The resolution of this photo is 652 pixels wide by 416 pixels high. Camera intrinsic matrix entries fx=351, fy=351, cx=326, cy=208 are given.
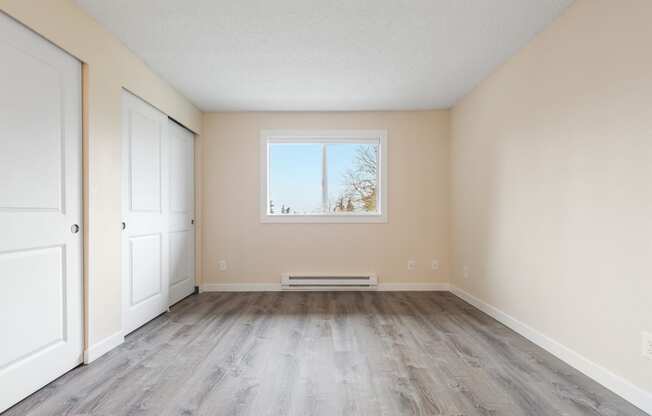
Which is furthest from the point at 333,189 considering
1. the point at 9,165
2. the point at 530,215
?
the point at 9,165

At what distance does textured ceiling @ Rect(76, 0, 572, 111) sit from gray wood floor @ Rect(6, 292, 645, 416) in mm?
2386

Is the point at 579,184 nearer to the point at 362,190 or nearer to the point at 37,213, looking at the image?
the point at 362,190

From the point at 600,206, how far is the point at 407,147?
2760 millimetres

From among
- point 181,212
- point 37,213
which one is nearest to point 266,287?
point 181,212

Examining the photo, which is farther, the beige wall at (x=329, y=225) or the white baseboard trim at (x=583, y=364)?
the beige wall at (x=329, y=225)

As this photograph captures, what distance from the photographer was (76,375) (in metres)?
2.21

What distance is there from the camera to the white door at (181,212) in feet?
12.8

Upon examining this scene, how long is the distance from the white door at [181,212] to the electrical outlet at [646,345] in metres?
3.93

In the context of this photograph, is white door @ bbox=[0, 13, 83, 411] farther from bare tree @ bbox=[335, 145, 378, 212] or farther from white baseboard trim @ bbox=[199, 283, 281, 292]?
bare tree @ bbox=[335, 145, 378, 212]

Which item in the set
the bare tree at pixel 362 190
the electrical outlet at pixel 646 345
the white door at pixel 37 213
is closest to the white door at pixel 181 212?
the white door at pixel 37 213

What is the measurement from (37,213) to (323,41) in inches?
89.2

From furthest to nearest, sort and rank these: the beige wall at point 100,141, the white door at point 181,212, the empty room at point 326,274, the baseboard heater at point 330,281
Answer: the baseboard heater at point 330,281 < the white door at point 181,212 < the beige wall at point 100,141 < the empty room at point 326,274

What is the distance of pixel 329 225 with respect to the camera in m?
4.69

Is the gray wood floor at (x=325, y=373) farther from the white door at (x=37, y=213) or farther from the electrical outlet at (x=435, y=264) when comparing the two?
the electrical outlet at (x=435, y=264)
